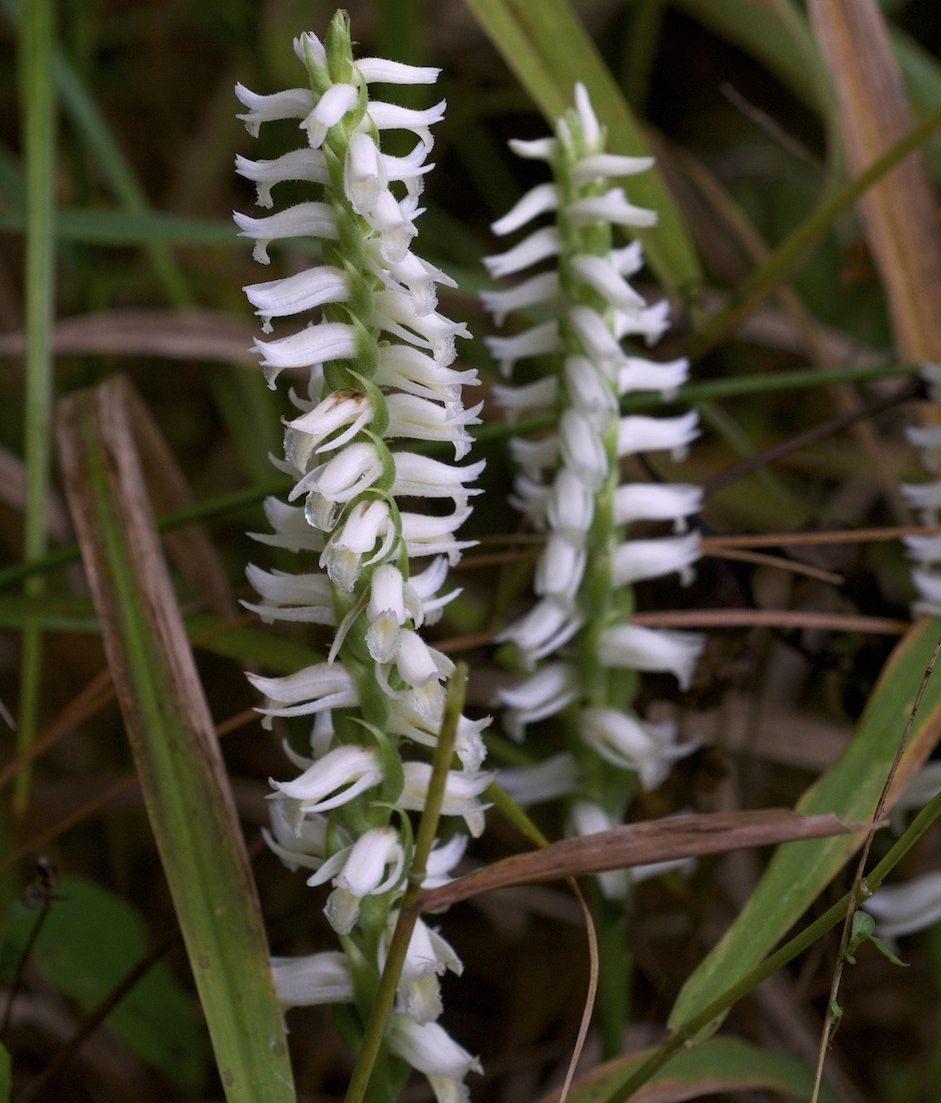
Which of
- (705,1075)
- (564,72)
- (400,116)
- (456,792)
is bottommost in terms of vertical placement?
(705,1075)

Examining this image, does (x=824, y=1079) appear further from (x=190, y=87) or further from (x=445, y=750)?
(x=190, y=87)

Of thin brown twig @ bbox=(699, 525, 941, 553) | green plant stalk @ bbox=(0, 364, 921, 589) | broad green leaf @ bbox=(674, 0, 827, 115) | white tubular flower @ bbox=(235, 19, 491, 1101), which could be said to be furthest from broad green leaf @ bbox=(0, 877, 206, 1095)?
broad green leaf @ bbox=(674, 0, 827, 115)

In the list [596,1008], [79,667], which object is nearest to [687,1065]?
[596,1008]

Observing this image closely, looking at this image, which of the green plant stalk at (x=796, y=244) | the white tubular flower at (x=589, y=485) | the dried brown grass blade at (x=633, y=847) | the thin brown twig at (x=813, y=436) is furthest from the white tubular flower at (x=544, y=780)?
the green plant stalk at (x=796, y=244)

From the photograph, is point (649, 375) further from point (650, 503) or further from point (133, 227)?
point (133, 227)

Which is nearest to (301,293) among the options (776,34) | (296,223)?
(296,223)
